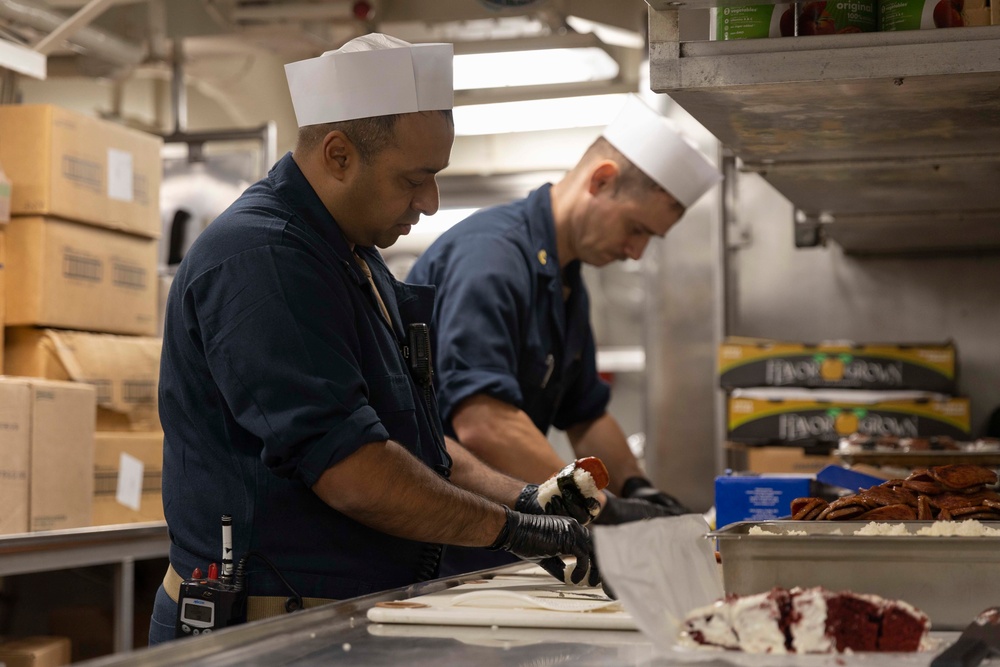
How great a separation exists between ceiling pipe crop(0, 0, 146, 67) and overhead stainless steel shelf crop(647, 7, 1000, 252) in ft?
8.62

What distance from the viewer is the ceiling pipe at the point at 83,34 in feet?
14.0

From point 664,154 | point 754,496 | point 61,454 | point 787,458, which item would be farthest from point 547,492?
point 787,458

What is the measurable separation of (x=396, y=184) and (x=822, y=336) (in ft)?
8.99

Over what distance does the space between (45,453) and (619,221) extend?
1685 millimetres

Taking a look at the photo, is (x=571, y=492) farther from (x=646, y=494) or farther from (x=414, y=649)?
(x=646, y=494)

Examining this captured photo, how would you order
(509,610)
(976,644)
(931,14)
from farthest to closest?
(931,14)
(509,610)
(976,644)

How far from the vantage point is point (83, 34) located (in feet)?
15.6

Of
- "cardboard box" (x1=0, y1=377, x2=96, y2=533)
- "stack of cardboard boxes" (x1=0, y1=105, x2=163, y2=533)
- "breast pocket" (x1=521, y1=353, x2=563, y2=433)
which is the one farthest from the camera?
"stack of cardboard boxes" (x1=0, y1=105, x2=163, y2=533)

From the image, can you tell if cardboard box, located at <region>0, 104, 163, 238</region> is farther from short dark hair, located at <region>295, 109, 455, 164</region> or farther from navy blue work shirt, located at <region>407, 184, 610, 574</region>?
short dark hair, located at <region>295, 109, 455, 164</region>

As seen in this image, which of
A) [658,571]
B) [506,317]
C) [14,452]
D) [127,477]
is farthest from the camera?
[127,477]

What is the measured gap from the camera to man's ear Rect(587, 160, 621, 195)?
3021 millimetres

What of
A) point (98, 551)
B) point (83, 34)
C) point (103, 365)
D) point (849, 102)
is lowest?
point (98, 551)

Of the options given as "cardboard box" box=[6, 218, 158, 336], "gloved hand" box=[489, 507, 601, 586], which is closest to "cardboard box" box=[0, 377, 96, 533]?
"cardboard box" box=[6, 218, 158, 336]

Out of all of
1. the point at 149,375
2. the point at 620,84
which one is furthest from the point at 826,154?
the point at 620,84
